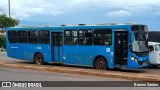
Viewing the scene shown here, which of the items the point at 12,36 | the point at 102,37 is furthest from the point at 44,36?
the point at 102,37

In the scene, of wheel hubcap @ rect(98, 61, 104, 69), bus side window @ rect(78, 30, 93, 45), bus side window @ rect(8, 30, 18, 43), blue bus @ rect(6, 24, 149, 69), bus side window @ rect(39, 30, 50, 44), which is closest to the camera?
blue bus @ rect(6, 24, 149, 69)

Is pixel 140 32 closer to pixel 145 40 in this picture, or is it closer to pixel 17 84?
pixel 145 40

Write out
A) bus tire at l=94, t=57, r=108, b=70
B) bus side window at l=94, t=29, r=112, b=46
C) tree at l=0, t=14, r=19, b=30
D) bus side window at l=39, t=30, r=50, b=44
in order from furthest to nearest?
tree at l=0, t=14, r=19, b=30 < bus side window at l=39, t=30, r=50, b=44 < bus tire at l=94, t=57, r=108, b=70 < bus side window at l=94, t=29, r=112, b=46

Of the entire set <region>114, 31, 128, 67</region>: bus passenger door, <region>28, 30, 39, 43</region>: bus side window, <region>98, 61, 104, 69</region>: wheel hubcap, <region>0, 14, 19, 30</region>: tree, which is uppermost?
<region>0, 14, 19, 30</region>: tree

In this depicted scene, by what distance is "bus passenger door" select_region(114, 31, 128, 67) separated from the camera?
1884 centimetres

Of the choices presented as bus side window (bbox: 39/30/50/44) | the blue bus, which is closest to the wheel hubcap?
the blue bus

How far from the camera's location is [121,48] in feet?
62.5

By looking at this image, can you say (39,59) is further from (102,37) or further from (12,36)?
(102,37)

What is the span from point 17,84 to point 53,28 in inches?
377

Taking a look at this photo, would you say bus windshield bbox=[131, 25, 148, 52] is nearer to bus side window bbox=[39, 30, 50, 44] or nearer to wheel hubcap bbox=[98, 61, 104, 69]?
wheel hubcap bbox=[98, 61, 104, 69]

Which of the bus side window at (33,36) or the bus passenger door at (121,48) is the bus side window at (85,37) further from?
the bus side window at (33,36)

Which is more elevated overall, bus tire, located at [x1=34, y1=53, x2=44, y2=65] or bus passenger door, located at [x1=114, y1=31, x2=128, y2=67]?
bus passenger door, located at [x1=114, y1=31, x2=128, y2=67]

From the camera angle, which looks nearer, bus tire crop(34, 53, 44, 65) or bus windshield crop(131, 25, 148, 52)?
bus windshield crop(131, 25, 148, 52)

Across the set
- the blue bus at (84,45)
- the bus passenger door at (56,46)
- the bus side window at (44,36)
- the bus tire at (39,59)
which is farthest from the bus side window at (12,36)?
the bus passenger door at (56,46)
